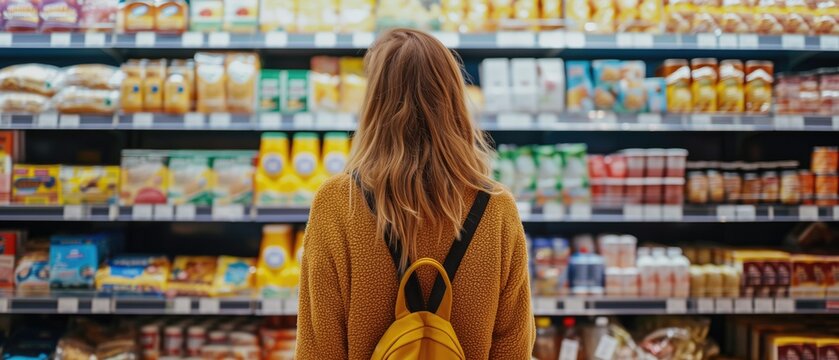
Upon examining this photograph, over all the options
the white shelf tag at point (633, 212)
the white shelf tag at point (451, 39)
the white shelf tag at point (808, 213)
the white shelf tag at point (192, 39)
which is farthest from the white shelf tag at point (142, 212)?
the white shelf tag at point (808, 213)

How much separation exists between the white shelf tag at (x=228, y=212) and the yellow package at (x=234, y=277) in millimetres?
244

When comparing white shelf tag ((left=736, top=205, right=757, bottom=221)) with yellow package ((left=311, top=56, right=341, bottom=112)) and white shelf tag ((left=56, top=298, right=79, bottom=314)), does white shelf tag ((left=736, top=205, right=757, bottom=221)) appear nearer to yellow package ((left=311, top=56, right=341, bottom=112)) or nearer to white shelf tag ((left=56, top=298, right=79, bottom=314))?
yellow package ((left=311, top=56, right=341, bottom=112))

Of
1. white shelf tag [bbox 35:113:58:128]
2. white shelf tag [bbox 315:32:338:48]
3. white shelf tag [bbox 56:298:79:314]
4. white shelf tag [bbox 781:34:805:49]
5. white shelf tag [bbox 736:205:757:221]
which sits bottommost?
white shelf tag [bbox 56:298:79:314]

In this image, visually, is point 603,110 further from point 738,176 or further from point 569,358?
point 569,358

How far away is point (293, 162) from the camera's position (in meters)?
2.84

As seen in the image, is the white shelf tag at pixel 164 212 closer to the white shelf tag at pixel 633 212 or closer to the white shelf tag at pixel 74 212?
the white shelf tag at pixel 74 212

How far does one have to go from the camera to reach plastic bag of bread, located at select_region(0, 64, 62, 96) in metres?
2.82

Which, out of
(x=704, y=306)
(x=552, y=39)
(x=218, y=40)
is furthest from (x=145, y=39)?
(x=704, y=306)

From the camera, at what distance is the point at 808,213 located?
285 cm

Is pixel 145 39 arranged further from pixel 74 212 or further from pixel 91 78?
pixel 74 212

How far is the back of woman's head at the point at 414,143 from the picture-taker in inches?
49.2

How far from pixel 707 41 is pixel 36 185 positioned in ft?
9.22

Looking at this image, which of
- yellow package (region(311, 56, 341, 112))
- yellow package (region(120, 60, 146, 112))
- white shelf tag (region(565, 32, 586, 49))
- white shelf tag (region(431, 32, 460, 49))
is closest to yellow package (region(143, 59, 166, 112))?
yellow package (region(120, 60, 146, 112))

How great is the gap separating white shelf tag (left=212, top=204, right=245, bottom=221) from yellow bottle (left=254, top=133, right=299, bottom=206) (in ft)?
0.25
